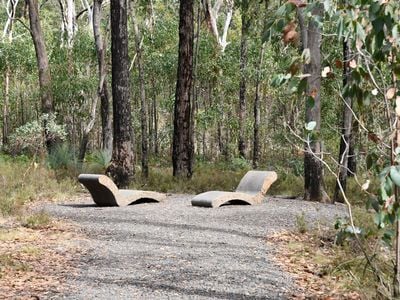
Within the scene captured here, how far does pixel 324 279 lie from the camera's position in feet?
19.1

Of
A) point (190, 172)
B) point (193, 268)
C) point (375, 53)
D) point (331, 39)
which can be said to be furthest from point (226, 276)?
point (331, 39)

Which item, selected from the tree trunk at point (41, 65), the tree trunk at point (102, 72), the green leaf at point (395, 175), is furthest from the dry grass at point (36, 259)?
the tree trunk at point (41, 65)

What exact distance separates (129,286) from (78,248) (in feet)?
6.33

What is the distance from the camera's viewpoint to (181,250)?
685 cm

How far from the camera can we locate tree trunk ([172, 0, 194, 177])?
48.0ft

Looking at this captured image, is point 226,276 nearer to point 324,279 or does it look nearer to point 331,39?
point 324,279

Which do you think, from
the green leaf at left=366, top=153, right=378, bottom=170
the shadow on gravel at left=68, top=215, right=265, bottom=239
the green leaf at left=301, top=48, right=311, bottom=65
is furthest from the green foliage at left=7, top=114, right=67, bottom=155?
the green leaf at left=301, top=48, right=311, bottom=65

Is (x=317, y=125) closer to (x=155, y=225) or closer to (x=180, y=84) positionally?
(x=155, y=225)

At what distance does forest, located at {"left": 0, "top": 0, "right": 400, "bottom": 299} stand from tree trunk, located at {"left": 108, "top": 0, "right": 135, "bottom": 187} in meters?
0.03

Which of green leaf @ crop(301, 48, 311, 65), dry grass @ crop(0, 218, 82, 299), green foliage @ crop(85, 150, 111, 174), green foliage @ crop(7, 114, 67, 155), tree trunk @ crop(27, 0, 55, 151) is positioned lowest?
dry grass @ crop(0, 218, 82, 299)

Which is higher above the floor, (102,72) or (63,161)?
(102,72)

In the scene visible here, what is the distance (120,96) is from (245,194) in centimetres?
404

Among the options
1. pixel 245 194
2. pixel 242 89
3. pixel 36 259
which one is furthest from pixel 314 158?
pixel 242 89

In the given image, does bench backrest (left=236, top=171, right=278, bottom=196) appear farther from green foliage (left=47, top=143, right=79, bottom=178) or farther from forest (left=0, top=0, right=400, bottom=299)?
green foliage (left=47, top=143, right=79, bottom=178)
